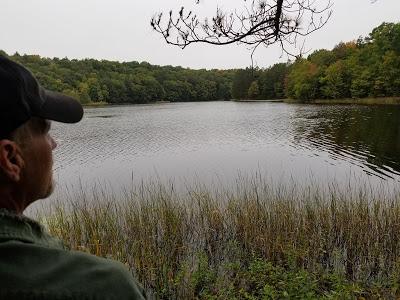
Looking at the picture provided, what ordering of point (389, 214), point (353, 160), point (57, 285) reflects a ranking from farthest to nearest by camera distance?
1. point (353, 160)
2. point (389, 214)
3. point (57, 285)

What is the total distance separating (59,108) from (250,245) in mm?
5914

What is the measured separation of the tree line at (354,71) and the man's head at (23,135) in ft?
193

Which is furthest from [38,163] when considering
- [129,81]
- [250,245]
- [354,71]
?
[129,81]

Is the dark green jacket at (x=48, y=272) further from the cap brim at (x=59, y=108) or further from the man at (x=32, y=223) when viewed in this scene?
the cap brim at (x=59, y=108)

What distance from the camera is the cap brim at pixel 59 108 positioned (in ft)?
3.51

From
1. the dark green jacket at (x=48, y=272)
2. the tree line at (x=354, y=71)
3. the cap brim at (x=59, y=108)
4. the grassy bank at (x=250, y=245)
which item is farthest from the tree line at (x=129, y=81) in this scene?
the dark green jacket at (x=48, y=272)

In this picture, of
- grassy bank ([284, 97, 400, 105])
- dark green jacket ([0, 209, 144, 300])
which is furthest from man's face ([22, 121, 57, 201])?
grassy bank ([284, 97, 400, 105])

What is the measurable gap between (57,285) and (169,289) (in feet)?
15.8

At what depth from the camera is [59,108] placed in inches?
44.8

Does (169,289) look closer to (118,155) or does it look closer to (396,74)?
(118,155)

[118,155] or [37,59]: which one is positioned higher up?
[37,59]

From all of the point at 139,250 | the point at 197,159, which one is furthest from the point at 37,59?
the point at 139,250

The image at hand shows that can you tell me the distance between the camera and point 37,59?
97.1 metres

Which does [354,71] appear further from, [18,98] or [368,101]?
[18,98]
